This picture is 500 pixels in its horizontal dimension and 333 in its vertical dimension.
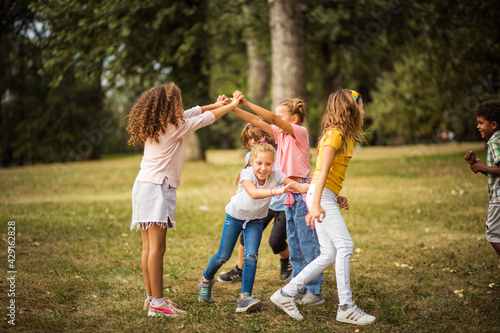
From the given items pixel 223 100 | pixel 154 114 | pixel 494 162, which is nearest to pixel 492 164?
pixel 494 162

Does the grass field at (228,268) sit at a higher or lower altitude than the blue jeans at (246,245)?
lower

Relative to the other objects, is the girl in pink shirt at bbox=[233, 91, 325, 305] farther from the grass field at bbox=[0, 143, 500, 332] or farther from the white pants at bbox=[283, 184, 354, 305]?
the white pants at bbox=[283, 184, 354, 305]

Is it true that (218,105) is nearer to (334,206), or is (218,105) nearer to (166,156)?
(166,156)

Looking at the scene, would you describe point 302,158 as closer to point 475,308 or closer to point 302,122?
point 302,122

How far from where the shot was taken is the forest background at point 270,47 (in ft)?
37.7

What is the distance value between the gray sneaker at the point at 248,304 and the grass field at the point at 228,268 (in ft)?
0.21

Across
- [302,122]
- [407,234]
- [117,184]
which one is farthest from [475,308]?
[117,184]

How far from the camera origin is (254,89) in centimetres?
2409

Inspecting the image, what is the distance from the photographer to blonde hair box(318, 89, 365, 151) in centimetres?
375

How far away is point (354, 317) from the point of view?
146 inches

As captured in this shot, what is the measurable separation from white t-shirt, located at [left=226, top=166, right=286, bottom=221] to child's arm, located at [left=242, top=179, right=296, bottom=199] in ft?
0.21

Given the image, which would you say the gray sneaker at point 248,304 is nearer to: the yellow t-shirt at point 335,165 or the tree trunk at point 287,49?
the yellow t-shirt at point 335,165

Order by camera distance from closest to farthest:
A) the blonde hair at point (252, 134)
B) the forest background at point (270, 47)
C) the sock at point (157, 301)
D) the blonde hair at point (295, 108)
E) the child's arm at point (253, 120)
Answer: the sock at point (157, 301), the child's arm at point (253, 120), the blonde hair at point (295, 108), the blonde hair at point (252, 134), the forest background at point (270, 47)

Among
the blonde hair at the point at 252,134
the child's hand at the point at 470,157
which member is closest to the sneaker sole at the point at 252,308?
the blonde hair at the point at 252,134
